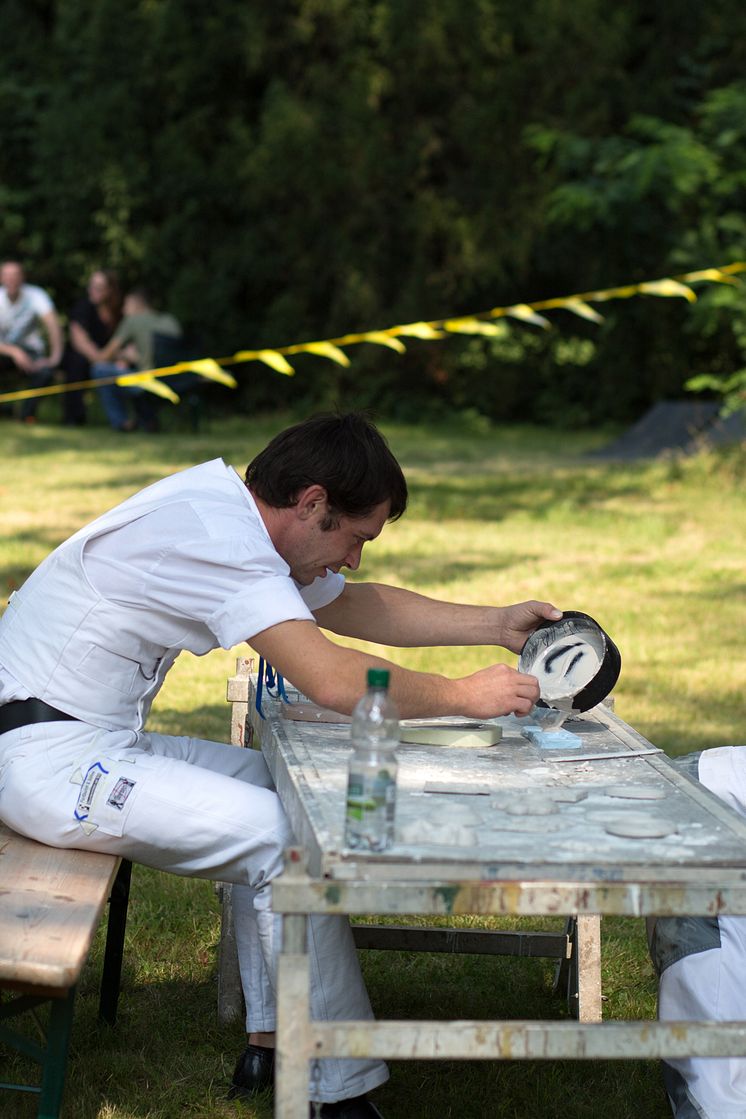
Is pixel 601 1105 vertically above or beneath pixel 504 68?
beneath

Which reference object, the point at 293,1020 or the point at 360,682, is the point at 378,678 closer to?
the point at 360,682

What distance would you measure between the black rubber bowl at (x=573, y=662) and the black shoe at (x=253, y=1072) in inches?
38.1

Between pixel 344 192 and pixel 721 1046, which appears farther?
pixel 344 192

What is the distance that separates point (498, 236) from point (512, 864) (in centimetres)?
1850

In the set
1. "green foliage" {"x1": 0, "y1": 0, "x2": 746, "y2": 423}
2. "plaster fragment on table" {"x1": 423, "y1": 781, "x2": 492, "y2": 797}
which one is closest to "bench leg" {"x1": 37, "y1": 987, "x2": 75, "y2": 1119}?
"plaster fragment on table" {"x1": 423, "y1": 781, "x2": 492, "y2": 797}

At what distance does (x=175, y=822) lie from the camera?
2.89 meters

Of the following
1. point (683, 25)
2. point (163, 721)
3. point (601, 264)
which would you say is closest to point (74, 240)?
point (601, 264)

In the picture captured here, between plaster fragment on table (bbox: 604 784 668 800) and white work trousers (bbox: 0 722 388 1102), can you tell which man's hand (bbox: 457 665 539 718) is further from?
white work trousers (bbox: 0 722 388 1102)

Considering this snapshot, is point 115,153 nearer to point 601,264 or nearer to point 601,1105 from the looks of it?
point 601,264

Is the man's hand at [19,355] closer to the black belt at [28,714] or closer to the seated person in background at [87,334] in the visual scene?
the seated person in background at [87,334]

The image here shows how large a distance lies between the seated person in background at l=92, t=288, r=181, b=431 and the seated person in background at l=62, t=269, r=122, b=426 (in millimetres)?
207

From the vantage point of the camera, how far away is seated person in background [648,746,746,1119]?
271 cm

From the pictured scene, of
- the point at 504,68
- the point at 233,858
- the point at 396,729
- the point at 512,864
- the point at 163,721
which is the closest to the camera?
the point at 512,864

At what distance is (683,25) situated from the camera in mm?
20672
